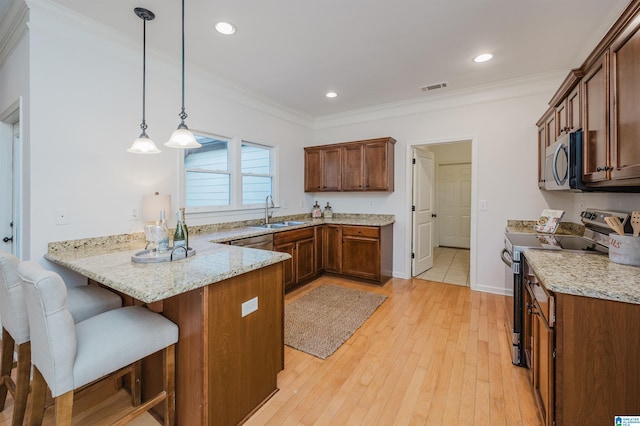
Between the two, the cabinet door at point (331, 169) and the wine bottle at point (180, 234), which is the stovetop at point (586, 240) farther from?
the cabinet door at point (331, 169)

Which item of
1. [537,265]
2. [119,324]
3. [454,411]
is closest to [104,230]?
[119,324]

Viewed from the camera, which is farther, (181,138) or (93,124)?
(93,124)

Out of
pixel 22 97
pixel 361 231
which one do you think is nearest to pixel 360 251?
pixel 361 231

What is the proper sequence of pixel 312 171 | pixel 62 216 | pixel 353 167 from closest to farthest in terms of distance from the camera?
pixel 62 216 → pixel 353 167 → pixel 312 171

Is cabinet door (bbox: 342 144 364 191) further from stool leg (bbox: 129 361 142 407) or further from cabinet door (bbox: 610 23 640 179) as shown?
stool leg (bbox: 129 361 142 407)

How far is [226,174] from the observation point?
371 centimetres

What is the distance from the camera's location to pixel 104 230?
2467 mm

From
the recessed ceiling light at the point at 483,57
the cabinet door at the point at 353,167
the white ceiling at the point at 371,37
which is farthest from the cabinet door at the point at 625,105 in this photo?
the cabinet door at the point at 353,167

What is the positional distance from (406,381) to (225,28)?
10.5ft

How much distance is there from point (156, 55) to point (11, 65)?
1145mm

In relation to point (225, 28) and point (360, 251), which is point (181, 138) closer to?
point (225, 28)

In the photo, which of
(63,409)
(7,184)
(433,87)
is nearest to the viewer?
(63,409)

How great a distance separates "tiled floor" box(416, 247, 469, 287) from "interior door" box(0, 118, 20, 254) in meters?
5.03

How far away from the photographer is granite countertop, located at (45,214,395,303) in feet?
4.30
